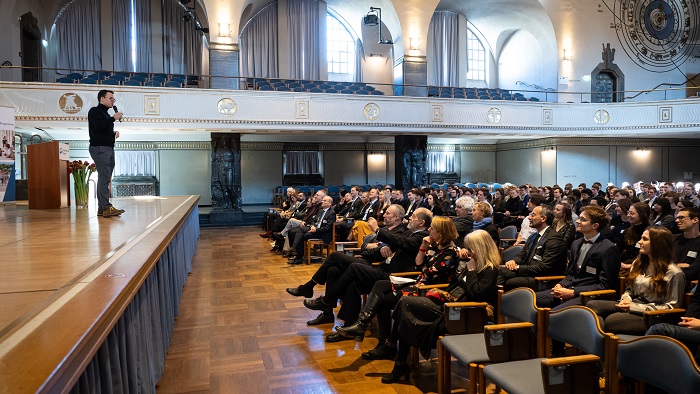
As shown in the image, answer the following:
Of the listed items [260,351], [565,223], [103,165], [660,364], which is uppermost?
[103,165]

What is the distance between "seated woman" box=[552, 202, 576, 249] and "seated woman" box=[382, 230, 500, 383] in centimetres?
148

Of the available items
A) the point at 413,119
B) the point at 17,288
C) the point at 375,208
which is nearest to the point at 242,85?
the point at 413,119

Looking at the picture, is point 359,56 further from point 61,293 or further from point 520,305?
point 61,293

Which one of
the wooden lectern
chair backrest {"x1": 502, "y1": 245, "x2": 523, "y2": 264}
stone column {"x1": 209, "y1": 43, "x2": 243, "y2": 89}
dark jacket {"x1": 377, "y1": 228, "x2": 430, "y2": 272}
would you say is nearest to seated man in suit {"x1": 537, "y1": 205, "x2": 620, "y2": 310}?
chair backrest {"x1": 502, "y1": 245, "x2": 523, "y2": 264}

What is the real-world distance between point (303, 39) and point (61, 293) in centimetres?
1692

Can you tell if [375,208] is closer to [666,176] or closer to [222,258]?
[222,258]

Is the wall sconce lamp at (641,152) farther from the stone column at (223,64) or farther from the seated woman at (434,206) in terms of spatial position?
the stone column at (223,64)

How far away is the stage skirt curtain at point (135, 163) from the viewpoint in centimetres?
1559

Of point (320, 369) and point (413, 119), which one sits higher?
point (413, 119)

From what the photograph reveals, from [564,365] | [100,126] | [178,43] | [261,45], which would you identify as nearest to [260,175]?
[261,45]

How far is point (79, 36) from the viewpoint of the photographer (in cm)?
1566

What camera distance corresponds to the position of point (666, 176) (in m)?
17.0

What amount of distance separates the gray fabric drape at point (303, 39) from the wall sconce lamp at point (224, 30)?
14.0 ft

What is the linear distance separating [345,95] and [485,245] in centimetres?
999
